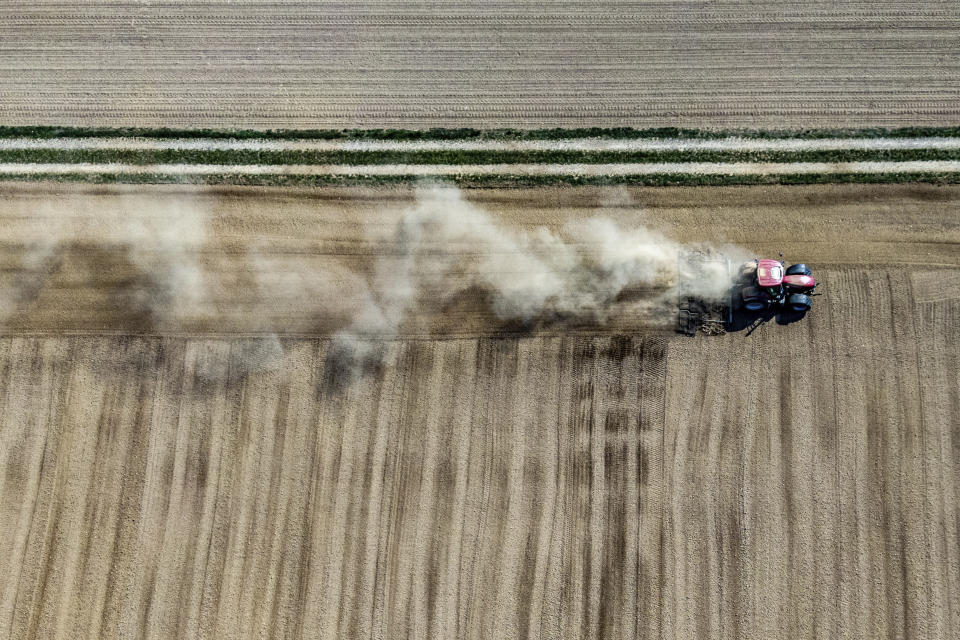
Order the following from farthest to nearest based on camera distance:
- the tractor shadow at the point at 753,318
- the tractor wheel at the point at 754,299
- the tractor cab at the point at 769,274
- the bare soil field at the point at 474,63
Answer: the bare soil field at the point at 474,63 → the tractor shadow at the point at 753,318 → the tractor wheel at the point at 754,299 → the tractor cab at the point at 769,274

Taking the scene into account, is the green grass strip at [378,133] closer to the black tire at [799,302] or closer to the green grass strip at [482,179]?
the green grass strip at [482,179]

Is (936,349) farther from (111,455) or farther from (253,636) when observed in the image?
(111,455)

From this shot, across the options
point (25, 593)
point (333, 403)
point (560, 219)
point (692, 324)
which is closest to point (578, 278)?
point (560, 219)

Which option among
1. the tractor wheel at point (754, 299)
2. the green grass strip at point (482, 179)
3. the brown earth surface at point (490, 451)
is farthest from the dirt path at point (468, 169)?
the tractor wheel at point (754, 299)

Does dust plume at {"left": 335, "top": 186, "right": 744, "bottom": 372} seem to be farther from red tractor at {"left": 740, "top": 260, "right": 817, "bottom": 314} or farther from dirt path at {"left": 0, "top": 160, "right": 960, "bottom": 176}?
dirt path at {"left": 0, "top": 160, "right": 960, "bottom": 176}

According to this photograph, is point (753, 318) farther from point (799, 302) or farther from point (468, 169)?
point (468, 169)

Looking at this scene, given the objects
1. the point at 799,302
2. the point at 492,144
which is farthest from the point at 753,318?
the point at 492,144

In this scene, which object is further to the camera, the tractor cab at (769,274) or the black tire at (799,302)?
the black tire at (799,302)
